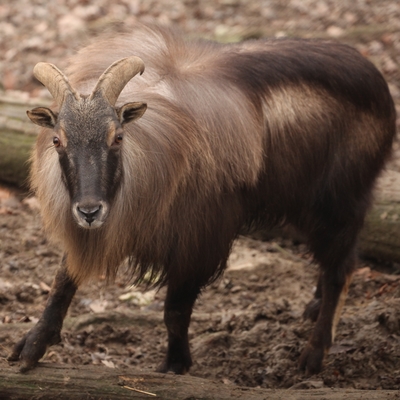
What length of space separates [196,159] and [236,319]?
1760 millimetres

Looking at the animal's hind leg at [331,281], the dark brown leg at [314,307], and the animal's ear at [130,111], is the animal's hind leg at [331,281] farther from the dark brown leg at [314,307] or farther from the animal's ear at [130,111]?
the animal's ear at [130,111]

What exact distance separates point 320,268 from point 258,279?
92cm

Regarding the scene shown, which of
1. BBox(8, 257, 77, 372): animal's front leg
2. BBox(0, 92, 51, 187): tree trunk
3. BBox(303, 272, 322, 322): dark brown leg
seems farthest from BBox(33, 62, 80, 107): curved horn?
BBox(0, 92, 51, 187): tree trunk

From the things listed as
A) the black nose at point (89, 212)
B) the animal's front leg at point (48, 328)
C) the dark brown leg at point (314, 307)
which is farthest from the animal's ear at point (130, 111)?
the dark brown leg at point (314, 307)

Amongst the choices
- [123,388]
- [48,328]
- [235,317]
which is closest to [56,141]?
[48,328]

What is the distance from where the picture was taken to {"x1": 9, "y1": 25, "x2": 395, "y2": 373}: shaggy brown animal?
166 inches

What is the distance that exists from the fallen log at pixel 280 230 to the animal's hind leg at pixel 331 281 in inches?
32.0

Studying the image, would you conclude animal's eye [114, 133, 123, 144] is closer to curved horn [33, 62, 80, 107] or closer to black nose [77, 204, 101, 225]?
curved horn [33, 62, 80, 107]

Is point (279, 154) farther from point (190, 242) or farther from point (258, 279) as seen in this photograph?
point (258, 279)

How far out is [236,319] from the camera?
234 inches

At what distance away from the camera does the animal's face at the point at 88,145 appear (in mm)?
4055

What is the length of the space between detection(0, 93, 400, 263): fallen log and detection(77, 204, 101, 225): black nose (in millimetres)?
3090

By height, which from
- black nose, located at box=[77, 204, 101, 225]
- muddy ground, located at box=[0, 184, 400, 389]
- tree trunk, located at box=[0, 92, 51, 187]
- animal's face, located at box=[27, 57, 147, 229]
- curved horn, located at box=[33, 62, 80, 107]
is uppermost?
curved horn, located at box=[33, 62, 80, 107]

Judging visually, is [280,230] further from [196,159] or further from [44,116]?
[44,116]
